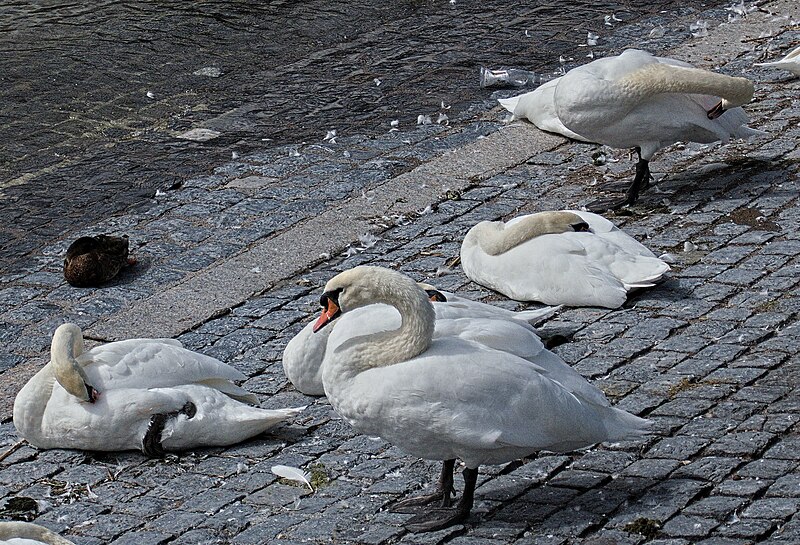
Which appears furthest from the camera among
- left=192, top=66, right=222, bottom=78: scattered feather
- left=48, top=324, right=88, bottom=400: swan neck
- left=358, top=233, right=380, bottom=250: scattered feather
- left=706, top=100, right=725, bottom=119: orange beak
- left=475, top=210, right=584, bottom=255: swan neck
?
left=192, top=66, right=222, bottom=78: scattered feather

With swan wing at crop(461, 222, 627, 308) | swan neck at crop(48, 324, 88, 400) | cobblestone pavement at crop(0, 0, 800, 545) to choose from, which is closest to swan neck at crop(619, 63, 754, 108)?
cobblestone pavement at crop(0, 0, 800, 545)

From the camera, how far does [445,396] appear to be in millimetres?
4344

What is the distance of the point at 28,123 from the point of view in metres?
9.85

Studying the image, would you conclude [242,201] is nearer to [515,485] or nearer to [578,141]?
[578,141]

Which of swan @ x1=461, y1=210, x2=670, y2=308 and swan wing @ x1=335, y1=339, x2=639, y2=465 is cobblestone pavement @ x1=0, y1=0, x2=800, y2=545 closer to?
swan @ x1=461, y1=210, x2=670, y2=308

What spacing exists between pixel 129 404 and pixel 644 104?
3650 mm

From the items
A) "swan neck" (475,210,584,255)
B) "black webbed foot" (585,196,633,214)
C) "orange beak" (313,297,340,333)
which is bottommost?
"black webbed foot" (585,196,633,214)

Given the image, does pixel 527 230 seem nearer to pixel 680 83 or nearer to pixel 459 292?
pixel 459 292

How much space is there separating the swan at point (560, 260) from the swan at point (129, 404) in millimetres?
1580

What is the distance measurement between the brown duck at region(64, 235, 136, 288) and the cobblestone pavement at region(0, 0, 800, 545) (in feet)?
0.24

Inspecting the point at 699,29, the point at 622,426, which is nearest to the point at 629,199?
the point at 622,426

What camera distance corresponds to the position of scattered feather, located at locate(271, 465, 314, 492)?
5055mm

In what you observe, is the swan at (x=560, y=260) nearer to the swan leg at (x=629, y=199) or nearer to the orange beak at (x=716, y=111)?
the swan leg at (x=629, y=199)

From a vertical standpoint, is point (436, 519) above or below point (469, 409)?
below
